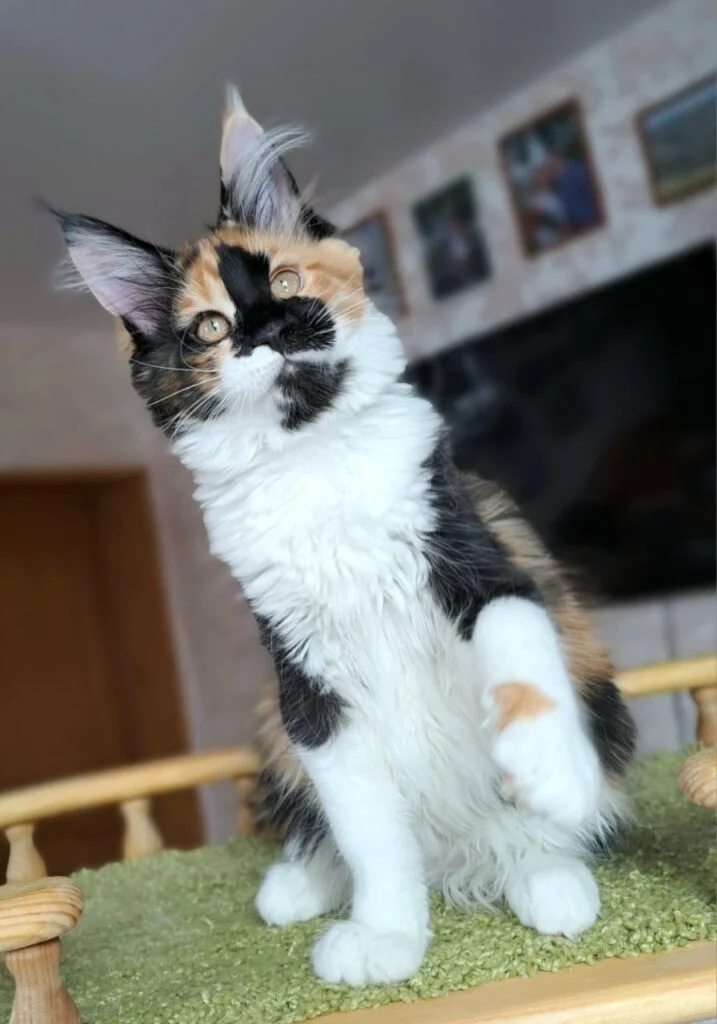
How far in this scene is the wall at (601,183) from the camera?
219cm

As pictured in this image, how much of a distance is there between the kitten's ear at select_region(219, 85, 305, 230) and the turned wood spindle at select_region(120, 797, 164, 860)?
85 cm

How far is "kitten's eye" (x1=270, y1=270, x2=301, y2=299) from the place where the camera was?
89 centimetres

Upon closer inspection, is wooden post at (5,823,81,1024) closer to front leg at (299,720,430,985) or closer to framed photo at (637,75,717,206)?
front leg at (299,720,430,985)

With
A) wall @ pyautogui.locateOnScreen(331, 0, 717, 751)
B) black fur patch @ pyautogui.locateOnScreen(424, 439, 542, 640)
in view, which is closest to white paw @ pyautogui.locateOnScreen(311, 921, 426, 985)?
black fur patch @ pyautogui.locateOnScreen(424, 439, 542, 640)

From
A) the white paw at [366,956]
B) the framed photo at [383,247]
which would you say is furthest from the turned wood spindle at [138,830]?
the framed photo at [383,247]

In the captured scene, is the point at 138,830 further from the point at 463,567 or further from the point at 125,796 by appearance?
the point at 463,567

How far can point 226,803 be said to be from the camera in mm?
3102

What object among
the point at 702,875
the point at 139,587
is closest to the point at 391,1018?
the point at 702,875

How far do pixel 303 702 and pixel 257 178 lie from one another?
0.53m

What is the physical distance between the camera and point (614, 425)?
2.26 meters

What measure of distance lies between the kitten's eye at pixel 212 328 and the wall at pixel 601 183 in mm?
1614

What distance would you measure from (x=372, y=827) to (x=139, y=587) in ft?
8.52

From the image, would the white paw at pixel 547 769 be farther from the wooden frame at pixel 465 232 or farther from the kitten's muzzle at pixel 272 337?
the wooden frame at pixel 465 232

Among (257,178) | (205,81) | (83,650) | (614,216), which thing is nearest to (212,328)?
(257,178)
